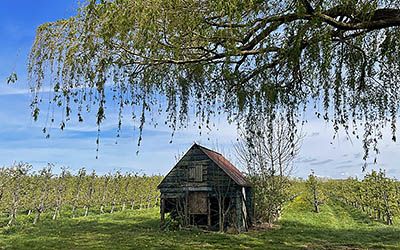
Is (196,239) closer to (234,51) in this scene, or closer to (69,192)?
(234,51)

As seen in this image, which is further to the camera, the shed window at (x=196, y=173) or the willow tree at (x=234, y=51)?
the shed window at (x=196, y=173)

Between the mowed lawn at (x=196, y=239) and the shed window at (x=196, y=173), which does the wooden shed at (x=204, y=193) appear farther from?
→ the mowed lawn at (x=196, y=239)

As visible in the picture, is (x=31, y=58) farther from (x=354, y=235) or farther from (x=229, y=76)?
(x=354, y=235)

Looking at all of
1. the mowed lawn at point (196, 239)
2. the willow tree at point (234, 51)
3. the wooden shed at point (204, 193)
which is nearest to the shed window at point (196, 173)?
the wooden shed at point (204, 193)

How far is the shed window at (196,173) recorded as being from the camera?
17.8 m

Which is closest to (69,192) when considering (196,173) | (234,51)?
(196,173)

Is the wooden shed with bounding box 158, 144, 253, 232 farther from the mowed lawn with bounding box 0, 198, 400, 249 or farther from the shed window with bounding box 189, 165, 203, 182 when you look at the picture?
the mowed lawn with bounding box 0, 198, 400, 249

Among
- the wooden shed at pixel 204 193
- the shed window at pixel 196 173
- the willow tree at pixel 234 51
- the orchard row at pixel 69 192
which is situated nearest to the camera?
the willow tree at pixel 234 51

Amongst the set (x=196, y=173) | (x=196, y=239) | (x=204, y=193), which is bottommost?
(x=196, y=239)

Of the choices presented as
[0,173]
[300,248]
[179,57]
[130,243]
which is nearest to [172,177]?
Answer: [130,243]

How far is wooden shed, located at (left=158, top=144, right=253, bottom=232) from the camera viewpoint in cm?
1723

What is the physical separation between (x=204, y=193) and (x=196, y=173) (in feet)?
3.10

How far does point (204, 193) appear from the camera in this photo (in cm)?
1775

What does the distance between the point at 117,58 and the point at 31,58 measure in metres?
0.86
